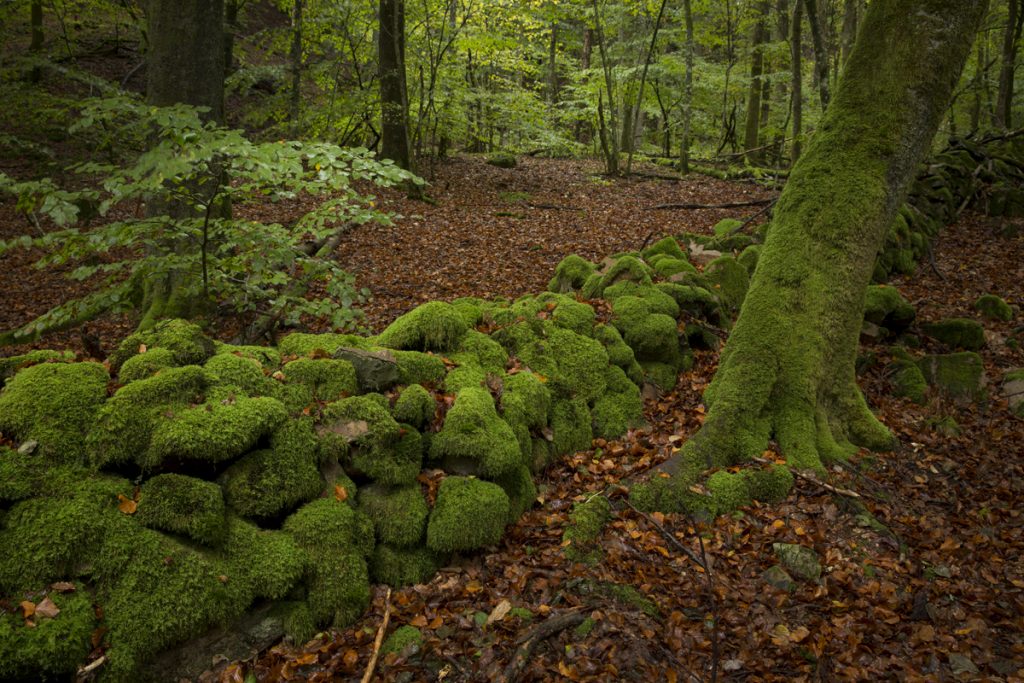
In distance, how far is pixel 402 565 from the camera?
3854 millimetres

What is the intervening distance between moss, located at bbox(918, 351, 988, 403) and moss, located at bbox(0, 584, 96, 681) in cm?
801

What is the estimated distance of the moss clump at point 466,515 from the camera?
12.9 ft

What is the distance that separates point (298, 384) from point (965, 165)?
15985 mm

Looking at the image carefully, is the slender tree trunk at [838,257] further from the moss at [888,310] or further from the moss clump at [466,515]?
the moss at [888,310]

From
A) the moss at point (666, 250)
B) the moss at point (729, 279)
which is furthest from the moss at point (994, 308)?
A: the moss at point (666, 250)

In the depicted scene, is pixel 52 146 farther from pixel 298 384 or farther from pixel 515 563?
pixel 515 563

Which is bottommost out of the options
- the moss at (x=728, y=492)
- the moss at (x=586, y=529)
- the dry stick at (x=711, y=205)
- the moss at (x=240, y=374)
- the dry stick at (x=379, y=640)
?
the dry stick at (x=379, y=640)

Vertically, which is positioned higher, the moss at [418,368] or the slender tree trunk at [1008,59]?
the slender tree trunk at [1008,59]

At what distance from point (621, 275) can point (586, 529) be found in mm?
4337

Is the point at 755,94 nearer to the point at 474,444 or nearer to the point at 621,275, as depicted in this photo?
the point at 621,275

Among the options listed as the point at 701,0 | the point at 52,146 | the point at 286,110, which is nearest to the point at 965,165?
the point at 701,0

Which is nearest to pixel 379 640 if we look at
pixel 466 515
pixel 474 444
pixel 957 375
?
pixel 466 515

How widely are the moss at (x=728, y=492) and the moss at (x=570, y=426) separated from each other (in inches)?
49.0

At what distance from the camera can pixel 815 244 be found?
17.3ft
